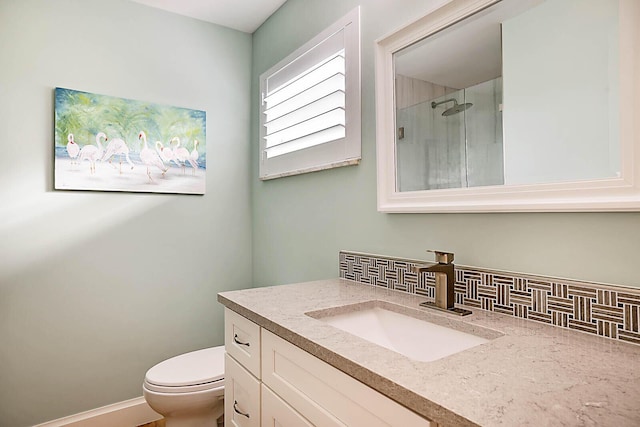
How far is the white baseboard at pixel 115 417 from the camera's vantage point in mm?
2049

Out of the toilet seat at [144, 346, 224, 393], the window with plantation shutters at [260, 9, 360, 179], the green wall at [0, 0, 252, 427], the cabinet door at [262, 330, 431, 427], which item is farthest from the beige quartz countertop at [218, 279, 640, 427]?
the green wall at [0, 0, 252, 427]

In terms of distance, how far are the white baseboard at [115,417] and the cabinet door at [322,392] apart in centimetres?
151

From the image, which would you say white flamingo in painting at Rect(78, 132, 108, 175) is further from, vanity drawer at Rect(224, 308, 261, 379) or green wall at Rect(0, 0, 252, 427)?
vanity drawer at Rect(224, 308, 261, 379)

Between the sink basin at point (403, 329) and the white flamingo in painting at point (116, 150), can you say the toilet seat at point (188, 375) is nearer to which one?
the sink basin at point (403, 329)

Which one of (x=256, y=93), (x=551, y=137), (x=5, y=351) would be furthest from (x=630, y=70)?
(x=5, y=351)

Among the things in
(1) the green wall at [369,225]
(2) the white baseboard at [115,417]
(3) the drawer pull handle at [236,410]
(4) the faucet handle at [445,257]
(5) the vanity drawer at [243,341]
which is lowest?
(2) the white baseboard at [115,417]

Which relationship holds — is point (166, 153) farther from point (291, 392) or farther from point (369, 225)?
point (291, 392)

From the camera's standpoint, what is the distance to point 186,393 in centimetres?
169

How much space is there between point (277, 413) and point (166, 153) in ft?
5.88

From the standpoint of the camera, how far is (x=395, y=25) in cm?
152

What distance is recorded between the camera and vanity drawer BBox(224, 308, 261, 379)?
122cm

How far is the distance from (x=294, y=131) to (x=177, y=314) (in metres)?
1.36

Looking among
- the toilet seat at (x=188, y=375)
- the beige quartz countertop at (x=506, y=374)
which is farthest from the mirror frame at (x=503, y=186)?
the toilet seat at (x=188, y=375)

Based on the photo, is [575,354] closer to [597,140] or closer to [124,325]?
[597,140]
